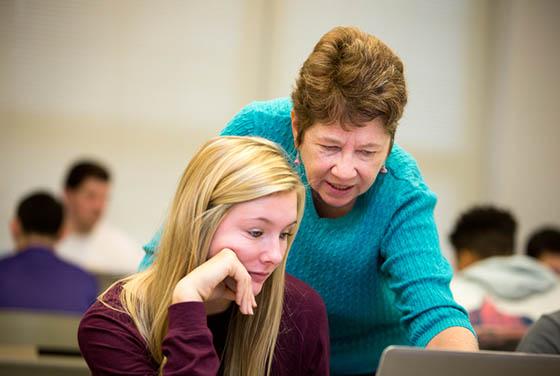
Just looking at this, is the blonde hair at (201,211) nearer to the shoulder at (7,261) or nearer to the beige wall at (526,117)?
the shoulder at (7,261)

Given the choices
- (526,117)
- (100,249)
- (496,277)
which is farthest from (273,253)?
(526,117)

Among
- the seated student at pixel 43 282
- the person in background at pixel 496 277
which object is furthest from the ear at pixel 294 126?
the seated student at pixel 43 282

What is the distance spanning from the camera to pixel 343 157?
5.46ft

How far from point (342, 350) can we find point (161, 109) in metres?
4.11

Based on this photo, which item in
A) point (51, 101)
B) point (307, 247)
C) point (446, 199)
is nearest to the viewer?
point (307, 247)

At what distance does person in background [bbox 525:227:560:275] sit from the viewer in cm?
486

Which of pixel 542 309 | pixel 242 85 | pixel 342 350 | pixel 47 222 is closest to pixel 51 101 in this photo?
pixel 242 85

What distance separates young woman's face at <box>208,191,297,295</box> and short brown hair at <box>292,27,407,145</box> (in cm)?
22

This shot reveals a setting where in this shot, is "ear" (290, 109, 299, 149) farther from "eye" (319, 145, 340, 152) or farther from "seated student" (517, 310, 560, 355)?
"seated student" (517, 310, 560, 355)

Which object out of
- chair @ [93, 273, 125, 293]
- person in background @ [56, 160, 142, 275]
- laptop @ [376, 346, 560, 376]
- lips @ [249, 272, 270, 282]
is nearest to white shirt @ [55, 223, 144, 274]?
person in background @ [56, 160, 142, 275]

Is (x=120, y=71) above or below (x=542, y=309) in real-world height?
above

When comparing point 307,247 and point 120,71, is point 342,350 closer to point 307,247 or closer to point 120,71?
point 307,247

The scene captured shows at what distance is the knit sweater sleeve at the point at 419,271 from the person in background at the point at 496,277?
1.86 m

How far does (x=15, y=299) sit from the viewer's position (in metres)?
4.03
